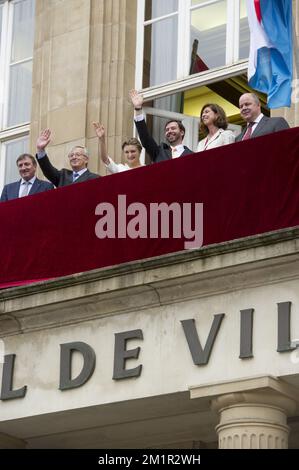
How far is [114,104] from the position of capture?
21.6 metres

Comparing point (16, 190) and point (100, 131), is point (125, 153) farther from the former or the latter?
A: point (16, 190)

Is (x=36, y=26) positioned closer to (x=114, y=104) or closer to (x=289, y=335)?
(x=114, y=104)

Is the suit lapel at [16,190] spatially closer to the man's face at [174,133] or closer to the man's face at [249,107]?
the man's face at [174,133]

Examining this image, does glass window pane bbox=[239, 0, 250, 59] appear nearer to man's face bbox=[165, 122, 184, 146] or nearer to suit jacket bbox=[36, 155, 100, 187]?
man's face bbox=[165, 122, 184, 146]

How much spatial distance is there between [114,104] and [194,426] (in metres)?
4.94

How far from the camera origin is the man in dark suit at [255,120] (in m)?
18.1

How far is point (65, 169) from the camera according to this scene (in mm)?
20172

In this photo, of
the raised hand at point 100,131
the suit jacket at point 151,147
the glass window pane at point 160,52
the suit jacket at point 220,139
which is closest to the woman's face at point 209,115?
the suit jacket at point 220,139

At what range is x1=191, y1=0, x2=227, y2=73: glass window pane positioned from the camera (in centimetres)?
2159

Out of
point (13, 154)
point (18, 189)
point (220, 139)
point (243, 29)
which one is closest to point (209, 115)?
point (220, 139)

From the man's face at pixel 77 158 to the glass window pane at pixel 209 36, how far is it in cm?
285

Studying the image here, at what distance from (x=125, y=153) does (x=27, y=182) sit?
152 centimetres

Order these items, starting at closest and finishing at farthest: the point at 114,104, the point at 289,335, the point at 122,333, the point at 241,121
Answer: the point at 289,335 < the point at 122,333 < the point at 114,104 < the point at 241,121

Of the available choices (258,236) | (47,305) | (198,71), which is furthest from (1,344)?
(198,71)
